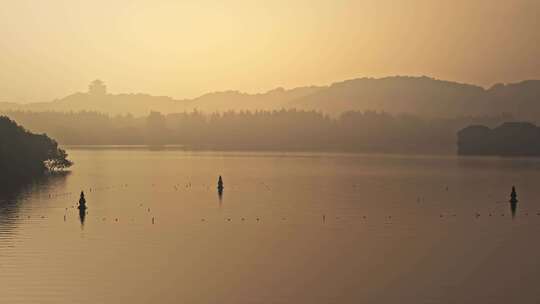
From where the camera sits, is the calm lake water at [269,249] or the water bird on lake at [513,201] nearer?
the calm lake water at [269,249]

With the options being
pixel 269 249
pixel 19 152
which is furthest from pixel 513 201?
pixel 19 152

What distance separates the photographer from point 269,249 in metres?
59.4

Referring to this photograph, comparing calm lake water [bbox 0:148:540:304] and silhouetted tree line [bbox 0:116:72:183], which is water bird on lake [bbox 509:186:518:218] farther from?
silhouetted tree line [bbox 0:116:72:183]

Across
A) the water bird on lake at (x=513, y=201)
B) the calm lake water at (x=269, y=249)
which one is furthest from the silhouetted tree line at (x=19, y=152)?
the water bird on lake at (x=513, y=201)

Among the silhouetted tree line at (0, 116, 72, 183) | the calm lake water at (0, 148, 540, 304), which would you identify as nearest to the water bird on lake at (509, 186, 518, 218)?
the calm lake water at (0, 148, 540, 304)

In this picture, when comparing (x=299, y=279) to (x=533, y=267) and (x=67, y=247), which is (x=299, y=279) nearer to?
(x=533, y=267)

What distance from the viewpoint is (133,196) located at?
114000mm

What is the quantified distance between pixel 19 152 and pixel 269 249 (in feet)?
307

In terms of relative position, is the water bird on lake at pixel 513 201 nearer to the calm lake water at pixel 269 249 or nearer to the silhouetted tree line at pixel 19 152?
the calm lake water at pixel 269 249

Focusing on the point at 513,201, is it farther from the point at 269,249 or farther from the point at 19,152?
the point at 19,152

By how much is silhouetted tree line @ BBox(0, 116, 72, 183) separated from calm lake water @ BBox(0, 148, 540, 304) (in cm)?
2216

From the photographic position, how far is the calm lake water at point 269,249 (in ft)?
143

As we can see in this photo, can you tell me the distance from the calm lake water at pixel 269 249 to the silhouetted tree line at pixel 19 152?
A: 2216 centimetres

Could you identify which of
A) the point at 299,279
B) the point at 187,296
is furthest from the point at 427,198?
the point at 187,296
